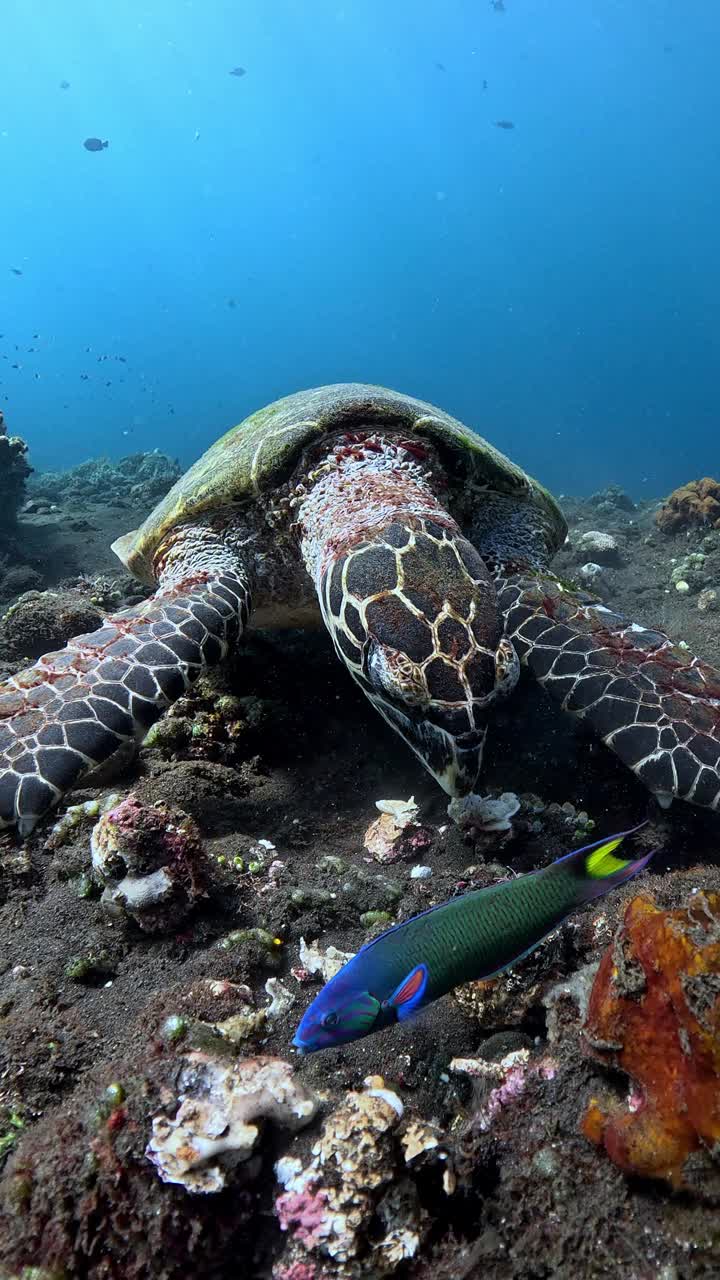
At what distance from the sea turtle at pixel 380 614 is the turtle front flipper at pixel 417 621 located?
1 cm

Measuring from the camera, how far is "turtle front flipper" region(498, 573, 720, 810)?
3057 mm

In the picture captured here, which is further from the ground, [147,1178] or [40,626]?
[40,626]

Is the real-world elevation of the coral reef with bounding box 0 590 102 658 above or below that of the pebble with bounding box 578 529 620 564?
above

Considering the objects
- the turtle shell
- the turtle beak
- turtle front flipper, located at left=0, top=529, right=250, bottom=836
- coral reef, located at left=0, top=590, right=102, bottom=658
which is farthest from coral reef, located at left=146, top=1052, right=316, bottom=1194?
coral reef, located at left=0, top=590, right=102, bottom=658

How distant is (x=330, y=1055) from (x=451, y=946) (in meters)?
0.78

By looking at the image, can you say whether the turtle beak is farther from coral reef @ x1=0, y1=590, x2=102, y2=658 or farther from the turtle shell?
coral reef @ x1=0, y1=590, x2=102, y2=658

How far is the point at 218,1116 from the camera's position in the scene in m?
1.56

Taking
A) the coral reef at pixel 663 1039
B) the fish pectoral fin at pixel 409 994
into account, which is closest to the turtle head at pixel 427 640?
the coral reef at pixel 663 1039

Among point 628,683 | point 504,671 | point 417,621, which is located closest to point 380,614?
point 417,621

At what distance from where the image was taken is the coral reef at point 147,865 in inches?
97.3

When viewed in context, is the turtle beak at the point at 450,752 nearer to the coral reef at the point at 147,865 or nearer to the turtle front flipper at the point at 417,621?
the turtle front flipper at the point at 417,621

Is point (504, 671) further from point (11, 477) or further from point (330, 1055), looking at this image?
point (11, 477)

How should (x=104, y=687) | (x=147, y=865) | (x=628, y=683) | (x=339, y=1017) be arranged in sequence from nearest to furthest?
(x=339, y=1017), (x=147, y=865), (x=104, y=687), (x=628, y=683)

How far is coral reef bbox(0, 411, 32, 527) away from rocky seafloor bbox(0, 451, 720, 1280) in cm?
914
